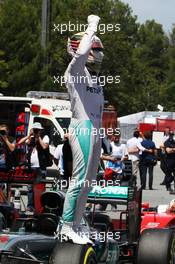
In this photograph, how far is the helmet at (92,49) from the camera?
249 inches

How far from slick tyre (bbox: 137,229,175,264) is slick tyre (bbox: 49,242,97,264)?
123cm

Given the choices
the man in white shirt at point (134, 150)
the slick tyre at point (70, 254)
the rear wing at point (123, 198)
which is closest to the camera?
the slick tyre at point (70, 254)

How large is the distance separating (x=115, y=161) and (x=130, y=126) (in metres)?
34.7

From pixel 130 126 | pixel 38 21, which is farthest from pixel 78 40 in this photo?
pixel 130 126

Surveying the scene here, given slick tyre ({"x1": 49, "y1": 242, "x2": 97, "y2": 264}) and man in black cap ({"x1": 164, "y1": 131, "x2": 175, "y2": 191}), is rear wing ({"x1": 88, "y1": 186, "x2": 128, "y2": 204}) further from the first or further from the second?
man in black cap ({"x1": 164, "y1": 131, "x2": 175, "y2": 191})

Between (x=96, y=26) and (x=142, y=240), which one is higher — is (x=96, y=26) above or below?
above

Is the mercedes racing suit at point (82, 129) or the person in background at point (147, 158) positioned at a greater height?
the person in background at point (147, 158)

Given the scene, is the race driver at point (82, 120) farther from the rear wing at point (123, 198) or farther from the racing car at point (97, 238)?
the rear wing at point (123, 198)

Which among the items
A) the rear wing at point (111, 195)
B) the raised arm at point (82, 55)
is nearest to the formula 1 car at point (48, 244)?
the rear wing at point (111, 195)

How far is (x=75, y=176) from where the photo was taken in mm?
6359

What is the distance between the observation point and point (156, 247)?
24.3 ft

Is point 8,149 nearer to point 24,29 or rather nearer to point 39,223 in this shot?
point 39,223

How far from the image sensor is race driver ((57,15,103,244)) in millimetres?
6258

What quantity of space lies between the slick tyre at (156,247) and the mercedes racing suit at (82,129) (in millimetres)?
1162
